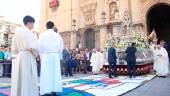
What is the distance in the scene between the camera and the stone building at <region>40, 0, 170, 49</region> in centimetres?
1955

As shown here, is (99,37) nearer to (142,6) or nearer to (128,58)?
(142,6)

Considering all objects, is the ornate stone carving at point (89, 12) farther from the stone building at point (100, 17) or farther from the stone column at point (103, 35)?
the stone column at point (103, 35)

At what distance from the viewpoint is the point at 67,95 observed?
6.06 metres

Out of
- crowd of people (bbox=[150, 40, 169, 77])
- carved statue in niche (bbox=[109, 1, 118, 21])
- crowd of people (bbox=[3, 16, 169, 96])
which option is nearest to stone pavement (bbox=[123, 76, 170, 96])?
crowd of people (bbox=[3, 16, 169, 96])

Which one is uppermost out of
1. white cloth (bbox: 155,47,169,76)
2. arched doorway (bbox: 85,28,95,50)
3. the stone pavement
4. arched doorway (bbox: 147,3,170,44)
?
arched doorway (bbox: 147,3,170,44)

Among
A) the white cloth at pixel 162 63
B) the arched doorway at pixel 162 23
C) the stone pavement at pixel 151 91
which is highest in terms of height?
the arched doorway at pixel 162 23

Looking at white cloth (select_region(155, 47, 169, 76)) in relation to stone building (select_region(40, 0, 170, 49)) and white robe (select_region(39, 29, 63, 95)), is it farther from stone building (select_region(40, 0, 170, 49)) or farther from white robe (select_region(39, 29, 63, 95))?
white robe (select_region(39, 29, 63, 95))

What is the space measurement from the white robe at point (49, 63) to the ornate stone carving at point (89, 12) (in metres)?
17.2

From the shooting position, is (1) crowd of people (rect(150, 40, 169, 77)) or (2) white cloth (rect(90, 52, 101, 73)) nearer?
(1) crowd of people (rect(150, 40, 169, 77))

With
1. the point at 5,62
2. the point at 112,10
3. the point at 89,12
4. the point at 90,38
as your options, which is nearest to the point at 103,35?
the point at 90,38

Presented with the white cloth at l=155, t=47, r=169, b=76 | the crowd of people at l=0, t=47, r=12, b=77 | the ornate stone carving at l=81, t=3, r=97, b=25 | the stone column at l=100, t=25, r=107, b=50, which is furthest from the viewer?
the ornate stone carving at l=81, t=3, r=97, b=25

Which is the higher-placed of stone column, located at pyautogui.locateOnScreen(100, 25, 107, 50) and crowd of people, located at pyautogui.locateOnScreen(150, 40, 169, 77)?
stone column, located at pyautogui.locateOnScreen(100, 25, 107, 50)

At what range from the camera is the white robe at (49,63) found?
568cm

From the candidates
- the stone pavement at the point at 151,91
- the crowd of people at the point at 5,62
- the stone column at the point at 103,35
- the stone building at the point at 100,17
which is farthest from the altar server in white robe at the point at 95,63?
the stone column at the point at 103,35
